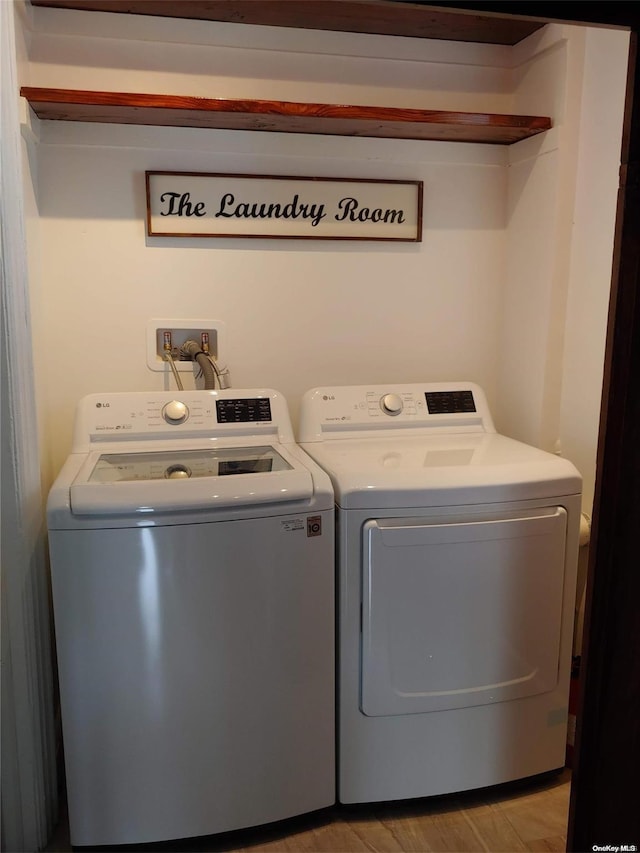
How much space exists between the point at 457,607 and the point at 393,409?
702 mm

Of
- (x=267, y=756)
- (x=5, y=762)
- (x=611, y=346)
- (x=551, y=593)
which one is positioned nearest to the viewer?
(x=611, y=346)

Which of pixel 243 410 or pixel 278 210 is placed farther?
pixel 278 210

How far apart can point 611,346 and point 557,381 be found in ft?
4.07

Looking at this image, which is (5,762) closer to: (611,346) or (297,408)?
(297,408)

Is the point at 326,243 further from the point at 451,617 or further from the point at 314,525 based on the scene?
the point at 451,617

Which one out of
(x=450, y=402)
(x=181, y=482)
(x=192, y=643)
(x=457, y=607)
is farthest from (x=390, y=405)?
(x=192, y=643)

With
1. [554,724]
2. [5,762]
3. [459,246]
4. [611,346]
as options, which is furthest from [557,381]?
[5,762]

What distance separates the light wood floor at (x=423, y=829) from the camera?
1787 millimetres

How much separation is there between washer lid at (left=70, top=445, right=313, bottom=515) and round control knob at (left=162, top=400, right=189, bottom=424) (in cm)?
14

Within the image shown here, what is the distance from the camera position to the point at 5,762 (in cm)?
162

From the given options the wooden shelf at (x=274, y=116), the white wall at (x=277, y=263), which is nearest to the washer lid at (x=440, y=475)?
the white wall at (x=277, y=263)

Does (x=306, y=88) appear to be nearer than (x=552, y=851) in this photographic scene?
No

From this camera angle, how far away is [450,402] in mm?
2332

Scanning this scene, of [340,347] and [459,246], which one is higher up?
[459,246]
